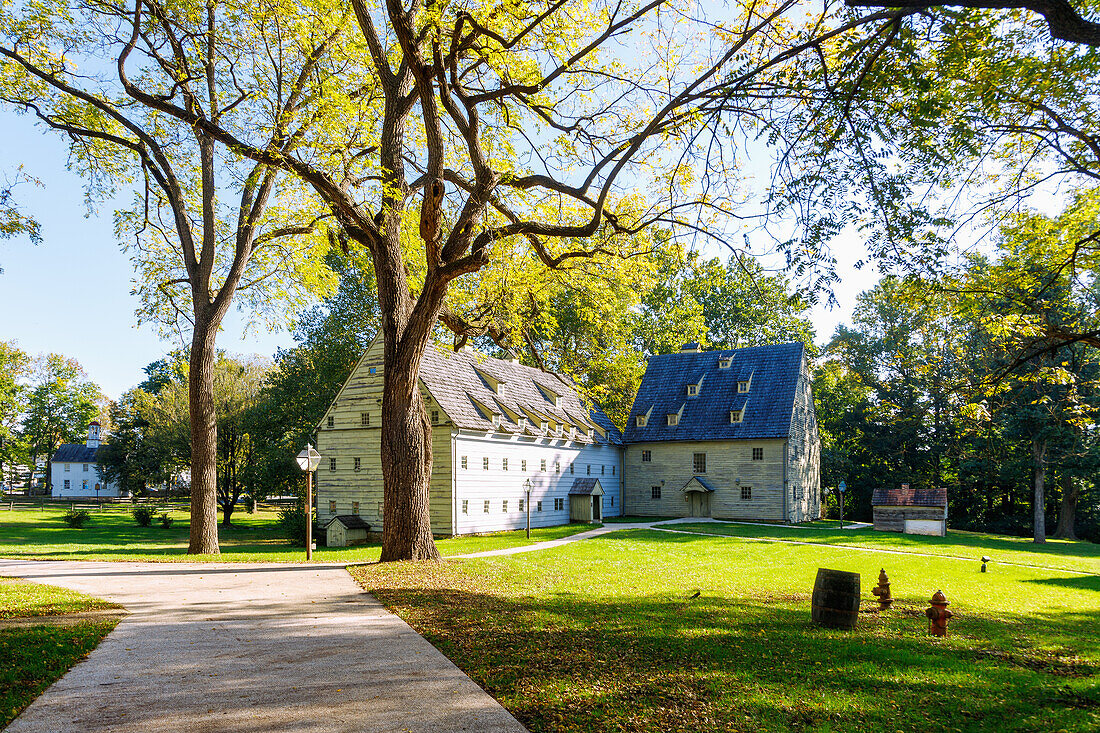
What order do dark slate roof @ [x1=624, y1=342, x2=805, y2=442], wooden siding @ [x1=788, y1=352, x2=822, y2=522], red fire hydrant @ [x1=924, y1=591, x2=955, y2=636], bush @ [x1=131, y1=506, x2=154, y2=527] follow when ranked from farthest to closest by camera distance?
bush @ [x1=131, y1=506, x2=154, y2=527], dark slate roof @ [x1=624, y1=342, x2=805, y2=442], wooden siding @ [x1=788, y1=352, x2=822, y2=522], red fire hydrant @ [x1=924, y1=591, x2=955, y2=636]

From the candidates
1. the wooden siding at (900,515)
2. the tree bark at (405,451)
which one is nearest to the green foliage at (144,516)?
the tree bark at (405,451)

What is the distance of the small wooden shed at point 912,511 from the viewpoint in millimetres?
33062

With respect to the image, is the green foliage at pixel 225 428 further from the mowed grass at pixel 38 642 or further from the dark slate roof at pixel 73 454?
Answer: the mowed grass at pixel 38 642

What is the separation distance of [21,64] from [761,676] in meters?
19.0

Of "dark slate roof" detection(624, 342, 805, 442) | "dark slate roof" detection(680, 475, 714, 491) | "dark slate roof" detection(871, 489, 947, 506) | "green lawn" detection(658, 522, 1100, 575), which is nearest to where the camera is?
"green lawn" detection(658, 522, 1100, 575)

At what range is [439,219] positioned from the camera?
1381 centimetres

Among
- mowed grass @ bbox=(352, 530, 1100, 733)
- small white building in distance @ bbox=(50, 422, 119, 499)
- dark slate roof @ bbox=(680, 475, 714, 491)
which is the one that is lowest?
small white building in distance @ bbox=(50, 422, 119, 499)

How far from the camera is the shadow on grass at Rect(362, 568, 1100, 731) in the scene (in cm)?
559

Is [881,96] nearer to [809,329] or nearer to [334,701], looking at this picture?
[334,701]

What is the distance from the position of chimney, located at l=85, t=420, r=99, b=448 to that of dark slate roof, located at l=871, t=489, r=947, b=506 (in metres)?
76.2

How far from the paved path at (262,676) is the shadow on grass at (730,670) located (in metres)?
0.51

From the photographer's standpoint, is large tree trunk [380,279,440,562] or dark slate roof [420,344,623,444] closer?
large tree trunk [380,279,440,562]

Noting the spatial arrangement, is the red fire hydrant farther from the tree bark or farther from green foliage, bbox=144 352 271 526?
green foliage, bbox=144 352 271 526

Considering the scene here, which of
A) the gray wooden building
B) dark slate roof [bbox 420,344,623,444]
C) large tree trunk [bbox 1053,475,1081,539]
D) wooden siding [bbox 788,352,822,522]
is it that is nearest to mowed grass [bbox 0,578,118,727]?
dark slate roof [bbox 420,344,623,444]
